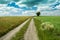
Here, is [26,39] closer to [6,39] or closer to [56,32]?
[6,39]

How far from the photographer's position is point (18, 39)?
18.5 m

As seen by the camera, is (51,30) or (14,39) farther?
(51,30)

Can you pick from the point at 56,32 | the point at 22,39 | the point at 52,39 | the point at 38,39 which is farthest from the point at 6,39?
the point at 56,32

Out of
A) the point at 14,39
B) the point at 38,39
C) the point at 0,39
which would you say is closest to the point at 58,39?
the point at 38,39

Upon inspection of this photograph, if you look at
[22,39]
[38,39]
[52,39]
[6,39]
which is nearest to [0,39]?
[6,39]

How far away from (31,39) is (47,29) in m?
6.24

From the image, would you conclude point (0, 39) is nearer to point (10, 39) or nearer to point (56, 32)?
point (10, 39)

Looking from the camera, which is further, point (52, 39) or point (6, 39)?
point (6, 39)

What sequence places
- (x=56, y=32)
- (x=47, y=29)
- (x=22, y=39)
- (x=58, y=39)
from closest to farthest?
1. (x=58, y=39)
2. (x=22, y=39)
3. (x=56, y=32)
4. (x=47, y=29)

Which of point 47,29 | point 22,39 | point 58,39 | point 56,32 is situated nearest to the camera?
point 58,39

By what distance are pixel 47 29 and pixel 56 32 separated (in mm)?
2026

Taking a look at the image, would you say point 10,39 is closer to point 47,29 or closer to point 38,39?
point 38,39

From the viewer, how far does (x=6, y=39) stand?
60.2 feet

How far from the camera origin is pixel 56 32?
22.1 m
